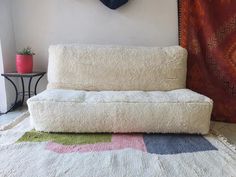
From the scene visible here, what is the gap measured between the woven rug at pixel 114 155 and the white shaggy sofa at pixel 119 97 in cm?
7

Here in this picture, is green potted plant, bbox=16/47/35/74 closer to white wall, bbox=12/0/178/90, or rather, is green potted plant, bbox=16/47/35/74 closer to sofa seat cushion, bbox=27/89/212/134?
white wall, bbox=12/0/178/90

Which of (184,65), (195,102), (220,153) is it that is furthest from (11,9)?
(220,153)

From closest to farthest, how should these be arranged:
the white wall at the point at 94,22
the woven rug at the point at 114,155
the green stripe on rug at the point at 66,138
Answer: the woven rug at the point at 114,155
the green stripe on rug at the point at 66,138
the white wall at the point at 94,22

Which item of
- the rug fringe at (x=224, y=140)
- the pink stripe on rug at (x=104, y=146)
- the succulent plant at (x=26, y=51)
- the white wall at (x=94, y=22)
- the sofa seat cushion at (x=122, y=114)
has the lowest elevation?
the rug fringe at (x=224, y=140)

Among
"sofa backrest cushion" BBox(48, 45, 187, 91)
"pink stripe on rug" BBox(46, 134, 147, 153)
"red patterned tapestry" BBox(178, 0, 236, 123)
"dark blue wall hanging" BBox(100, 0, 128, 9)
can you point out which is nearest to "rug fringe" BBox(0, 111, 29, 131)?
"sofa backrest cushion" BBox(48, 45, 187, 91)

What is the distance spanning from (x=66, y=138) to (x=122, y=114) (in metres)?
0.38

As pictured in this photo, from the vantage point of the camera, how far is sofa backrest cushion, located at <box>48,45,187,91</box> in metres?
1.86

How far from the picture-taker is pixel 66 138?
4.81ft

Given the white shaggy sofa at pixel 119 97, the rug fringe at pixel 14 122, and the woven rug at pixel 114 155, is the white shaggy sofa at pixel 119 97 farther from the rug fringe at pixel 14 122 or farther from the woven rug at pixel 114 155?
the rug fringe at pixel 14 122

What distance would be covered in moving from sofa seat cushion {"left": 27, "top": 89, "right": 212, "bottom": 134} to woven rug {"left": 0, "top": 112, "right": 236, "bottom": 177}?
0.21ft

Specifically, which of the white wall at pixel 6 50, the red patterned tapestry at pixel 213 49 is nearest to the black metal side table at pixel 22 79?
the white wall at pixel 6 50

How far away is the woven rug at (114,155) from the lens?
1.08 meters

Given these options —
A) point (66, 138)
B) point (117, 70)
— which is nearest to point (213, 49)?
point (117, 70)

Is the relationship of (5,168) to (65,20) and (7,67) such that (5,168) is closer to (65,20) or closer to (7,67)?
(7,67)
